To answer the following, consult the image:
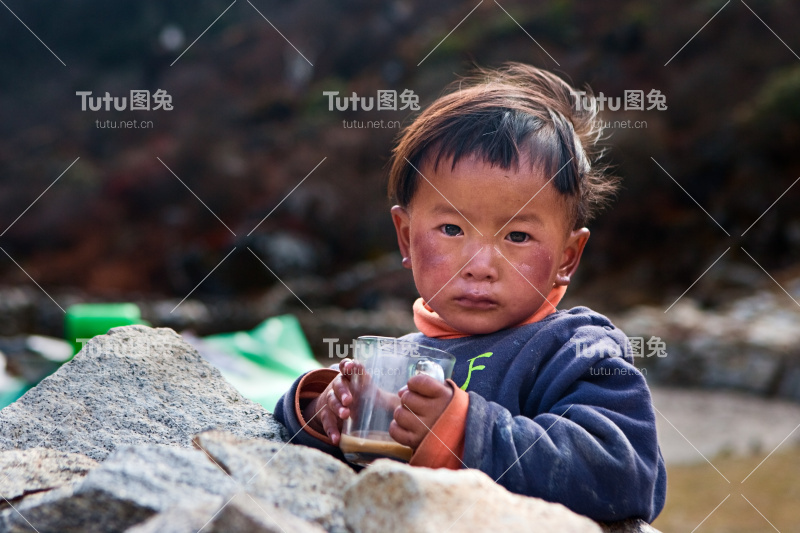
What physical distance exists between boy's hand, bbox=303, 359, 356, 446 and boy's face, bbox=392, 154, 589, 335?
0.33 m

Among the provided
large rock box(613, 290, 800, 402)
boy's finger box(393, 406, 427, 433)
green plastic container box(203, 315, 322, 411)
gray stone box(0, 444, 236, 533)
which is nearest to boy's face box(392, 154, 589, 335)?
boy's finger box(393, 406, 427, 433)

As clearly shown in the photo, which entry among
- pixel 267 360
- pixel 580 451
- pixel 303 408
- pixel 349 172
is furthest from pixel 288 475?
pixel 349 172

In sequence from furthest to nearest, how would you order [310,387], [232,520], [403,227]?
[403,227], [310,387], [232,520]

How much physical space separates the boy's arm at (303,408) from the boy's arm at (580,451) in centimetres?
48

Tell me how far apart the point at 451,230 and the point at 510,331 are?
285mm

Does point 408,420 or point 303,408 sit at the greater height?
point 408,420

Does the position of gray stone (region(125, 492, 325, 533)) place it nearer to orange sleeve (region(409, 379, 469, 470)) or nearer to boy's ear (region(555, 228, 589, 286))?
orange sleeve (region(409, 379, 469, 470))

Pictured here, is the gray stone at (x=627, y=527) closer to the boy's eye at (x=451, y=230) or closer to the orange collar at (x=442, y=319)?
the orange collar at (x=442, y=319)

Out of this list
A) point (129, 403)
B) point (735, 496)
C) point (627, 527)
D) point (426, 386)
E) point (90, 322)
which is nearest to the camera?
point (426, 386)

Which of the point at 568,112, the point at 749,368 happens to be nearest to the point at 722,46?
the point at 749,368

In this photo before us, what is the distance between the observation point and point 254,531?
96 centimetres

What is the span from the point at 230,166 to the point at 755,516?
19.2 metres

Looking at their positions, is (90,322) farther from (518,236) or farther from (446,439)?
(446,439)

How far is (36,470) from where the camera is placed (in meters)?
1.47
